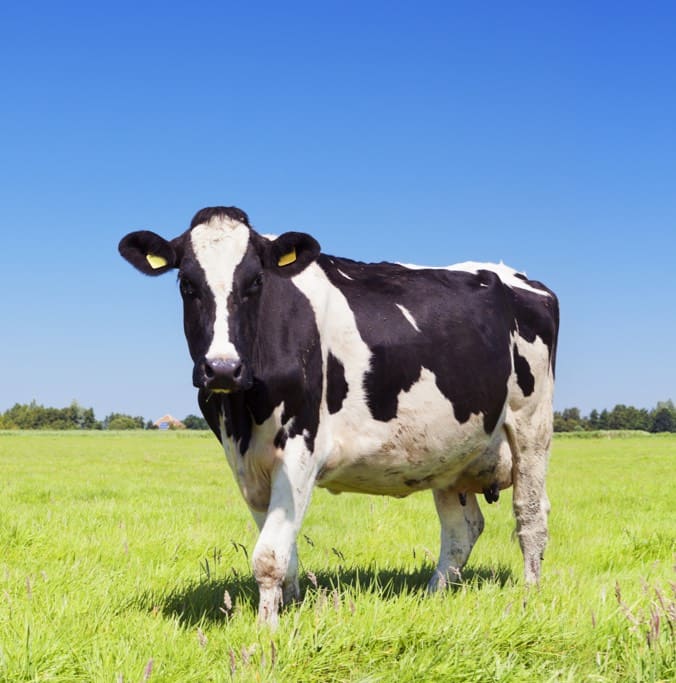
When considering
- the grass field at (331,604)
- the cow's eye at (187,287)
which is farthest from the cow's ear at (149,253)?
the grass field at (331,604)

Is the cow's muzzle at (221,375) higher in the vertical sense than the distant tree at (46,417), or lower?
higher

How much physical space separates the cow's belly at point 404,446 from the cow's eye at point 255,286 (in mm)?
1090

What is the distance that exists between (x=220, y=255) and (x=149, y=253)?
0.60 metres

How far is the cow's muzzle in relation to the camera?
465 cm

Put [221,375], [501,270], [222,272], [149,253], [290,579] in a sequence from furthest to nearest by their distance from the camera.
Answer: [501,270] < [290,579] < [149,253] < [222,272] < [221,375]

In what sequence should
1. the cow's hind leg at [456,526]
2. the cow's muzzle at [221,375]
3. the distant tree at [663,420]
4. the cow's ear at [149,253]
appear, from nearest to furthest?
the cow's muzzle at [221,375], the cow's ear at [149,253], the cow's hind leg at [456,526], the distant tree at [663,420]

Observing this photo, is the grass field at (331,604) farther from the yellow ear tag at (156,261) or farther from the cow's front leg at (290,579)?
A: the yellow ear tag at (156,261)

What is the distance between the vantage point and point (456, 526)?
7.46 m

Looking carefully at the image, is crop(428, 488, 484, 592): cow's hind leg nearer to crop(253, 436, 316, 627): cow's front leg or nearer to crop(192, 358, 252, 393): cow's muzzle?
crop(253, 436, 316, 627): cow's front leg

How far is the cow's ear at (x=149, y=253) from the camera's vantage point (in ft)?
17.6

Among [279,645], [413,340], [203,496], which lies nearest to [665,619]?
[279,645]

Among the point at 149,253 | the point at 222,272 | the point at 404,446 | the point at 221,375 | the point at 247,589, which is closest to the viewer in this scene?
the point at 221,375

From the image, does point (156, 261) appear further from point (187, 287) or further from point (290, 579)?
point (290, 579)

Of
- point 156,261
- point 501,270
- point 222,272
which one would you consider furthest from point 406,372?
point 501,270
